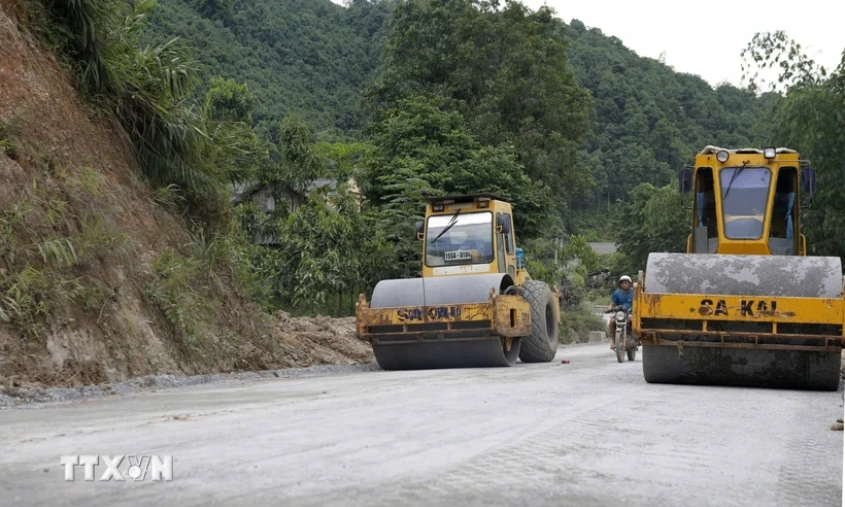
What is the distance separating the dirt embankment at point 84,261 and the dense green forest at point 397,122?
32.6 inches

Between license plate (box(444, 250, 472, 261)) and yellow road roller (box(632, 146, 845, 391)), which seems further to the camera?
license plate (box(444, 250, 472, 261))

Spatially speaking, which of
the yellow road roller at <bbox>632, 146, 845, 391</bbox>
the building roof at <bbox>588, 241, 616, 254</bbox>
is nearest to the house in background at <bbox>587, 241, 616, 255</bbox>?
the building roof at <bbox>588, 241, 616, 254</bbox>

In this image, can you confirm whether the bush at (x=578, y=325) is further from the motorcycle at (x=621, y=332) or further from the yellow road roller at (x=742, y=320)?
the yellow road roller at (x=742, y=320)

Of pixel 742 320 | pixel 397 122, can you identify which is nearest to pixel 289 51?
pixel 397 122

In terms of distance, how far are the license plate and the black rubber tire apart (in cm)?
143

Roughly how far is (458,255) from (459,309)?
2.94m

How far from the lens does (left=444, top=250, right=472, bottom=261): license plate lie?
2156 cm

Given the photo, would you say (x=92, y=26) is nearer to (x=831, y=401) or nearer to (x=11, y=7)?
(x=11, y=7)

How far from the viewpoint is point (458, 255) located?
21641mm

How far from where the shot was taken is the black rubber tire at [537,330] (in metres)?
21.8

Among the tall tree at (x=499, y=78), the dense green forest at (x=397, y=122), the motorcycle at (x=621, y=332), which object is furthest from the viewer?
the tall tree at (x=499, y=78)

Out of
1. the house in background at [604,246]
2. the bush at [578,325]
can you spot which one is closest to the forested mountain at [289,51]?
the house in background at [604,246]

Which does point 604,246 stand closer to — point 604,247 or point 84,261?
point 604,247

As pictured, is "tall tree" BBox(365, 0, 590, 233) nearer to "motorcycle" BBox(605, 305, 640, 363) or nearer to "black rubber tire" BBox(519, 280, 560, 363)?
"black rubber tire" BBox(519, 280, 560, 363)
